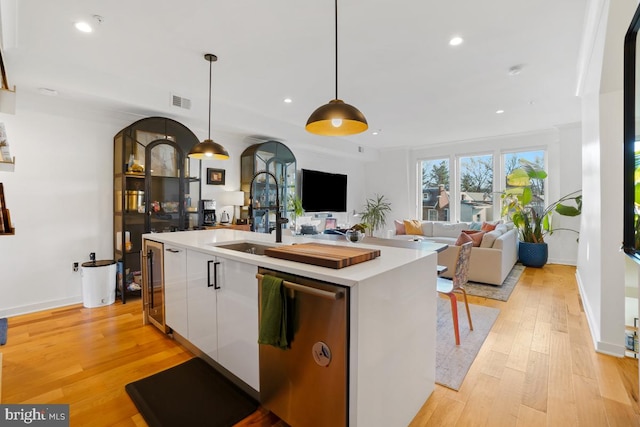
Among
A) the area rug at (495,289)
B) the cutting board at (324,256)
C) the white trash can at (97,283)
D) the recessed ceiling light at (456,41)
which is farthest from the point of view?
the area rug at (495,289)

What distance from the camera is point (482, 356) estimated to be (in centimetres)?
242

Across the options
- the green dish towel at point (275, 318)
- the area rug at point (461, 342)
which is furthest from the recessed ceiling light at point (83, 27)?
the area rug at point (461, 342)

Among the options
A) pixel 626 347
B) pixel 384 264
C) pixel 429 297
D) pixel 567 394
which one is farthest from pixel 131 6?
pixel 626 347

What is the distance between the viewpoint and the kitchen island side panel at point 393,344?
50.0 inches

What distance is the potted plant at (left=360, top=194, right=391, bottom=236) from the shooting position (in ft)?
26.4

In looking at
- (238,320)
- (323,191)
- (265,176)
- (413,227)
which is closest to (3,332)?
(238,320)

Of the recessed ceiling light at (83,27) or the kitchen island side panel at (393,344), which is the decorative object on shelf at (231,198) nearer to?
the recessed ceiling light at (83,27)

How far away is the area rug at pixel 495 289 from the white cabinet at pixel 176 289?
3.58m

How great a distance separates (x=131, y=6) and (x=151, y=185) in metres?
2.19

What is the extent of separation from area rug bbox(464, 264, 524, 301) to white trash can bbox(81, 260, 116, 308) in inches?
182

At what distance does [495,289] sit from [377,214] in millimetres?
4106

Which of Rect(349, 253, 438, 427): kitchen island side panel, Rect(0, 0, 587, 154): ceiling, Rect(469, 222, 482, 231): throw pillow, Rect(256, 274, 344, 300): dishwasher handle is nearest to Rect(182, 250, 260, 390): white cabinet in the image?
Rect(256, 274, 344, 300): dishwasher handle

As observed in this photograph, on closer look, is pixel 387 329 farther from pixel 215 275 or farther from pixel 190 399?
pixel 190 399

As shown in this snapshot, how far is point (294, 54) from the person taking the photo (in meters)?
2.92
